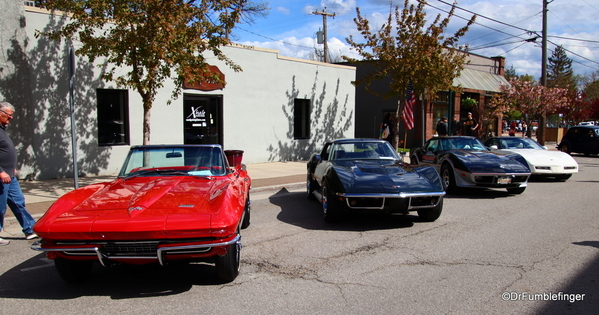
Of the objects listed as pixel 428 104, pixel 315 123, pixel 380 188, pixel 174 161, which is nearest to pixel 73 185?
pixel 174 161

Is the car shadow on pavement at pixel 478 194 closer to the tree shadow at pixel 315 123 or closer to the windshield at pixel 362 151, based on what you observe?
the windshield at pixel 362 151

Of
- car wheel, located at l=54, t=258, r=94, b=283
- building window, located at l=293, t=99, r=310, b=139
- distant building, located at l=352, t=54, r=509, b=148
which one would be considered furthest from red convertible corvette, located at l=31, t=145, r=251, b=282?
distant building, located at l=352, t=54, r=509, b=148

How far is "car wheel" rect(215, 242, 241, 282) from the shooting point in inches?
166

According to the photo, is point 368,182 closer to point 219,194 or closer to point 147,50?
point 219,194

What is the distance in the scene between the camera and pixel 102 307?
387 centimetres

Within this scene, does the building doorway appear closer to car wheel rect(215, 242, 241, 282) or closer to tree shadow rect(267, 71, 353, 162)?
tree shadow rect(267, 71, 353, 162)

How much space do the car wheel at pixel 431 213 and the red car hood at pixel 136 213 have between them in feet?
11.7

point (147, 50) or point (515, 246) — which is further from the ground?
point (147, 50)

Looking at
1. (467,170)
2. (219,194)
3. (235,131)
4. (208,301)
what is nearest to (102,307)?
(208,301)

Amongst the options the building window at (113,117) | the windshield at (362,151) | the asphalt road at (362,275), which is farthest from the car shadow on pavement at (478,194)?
the building window at (113,117)

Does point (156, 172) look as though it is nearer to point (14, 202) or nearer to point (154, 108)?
point (14, 202)

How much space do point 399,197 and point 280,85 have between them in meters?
11.0

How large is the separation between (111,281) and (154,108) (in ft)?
31.1

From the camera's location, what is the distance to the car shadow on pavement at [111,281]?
419 cm
